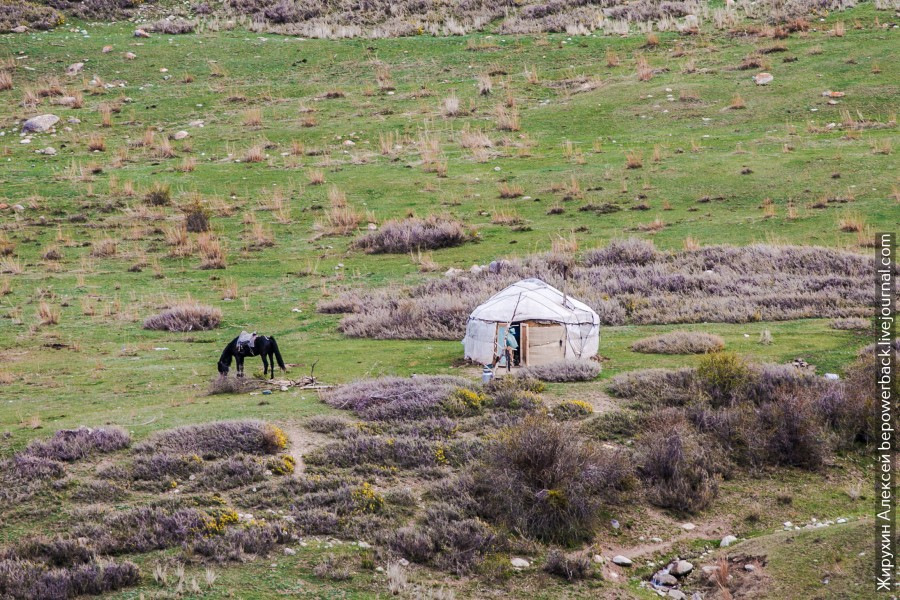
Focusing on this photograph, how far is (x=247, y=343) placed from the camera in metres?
20.8

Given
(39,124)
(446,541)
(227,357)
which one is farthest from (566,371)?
(39,124)

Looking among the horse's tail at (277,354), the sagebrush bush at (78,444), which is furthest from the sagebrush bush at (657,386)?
the sagebrush bush at (78,444)

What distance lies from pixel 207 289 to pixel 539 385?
1297 cm

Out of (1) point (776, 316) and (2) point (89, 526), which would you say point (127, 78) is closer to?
(1) point (776, 316)

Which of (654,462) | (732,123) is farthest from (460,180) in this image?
(654,462)

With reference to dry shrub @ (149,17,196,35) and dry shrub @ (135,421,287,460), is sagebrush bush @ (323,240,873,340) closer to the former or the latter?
dry shrub @ (135,421,287,460)

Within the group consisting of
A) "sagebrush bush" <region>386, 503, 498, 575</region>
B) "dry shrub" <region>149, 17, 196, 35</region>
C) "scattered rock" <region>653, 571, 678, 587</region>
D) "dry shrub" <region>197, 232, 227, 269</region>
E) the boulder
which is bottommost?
"scattered rock" <region>653, 571, 678, 587</region>

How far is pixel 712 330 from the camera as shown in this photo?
23828mm

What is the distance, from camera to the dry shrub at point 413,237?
3222cm

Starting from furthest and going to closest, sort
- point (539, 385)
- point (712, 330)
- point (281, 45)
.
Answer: point (281, 45)
point (712, 330)
point (539, 385)

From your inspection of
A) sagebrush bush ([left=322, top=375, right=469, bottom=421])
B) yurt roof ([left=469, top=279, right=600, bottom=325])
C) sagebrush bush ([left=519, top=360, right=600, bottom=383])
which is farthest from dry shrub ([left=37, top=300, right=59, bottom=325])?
sagebrush bush ([left=519, top=360, right=600, bottom=383])

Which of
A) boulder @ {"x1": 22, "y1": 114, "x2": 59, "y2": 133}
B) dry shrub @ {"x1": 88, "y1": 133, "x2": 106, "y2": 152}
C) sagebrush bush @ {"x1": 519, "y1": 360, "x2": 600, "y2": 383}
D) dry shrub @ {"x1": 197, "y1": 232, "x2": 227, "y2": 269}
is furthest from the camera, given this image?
boulder @ {"x1": 22, "y1": 114, "x2": 59, "y2": 133}

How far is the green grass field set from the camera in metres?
19.8

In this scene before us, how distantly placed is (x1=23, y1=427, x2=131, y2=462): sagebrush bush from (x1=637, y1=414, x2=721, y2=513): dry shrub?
840 cm
